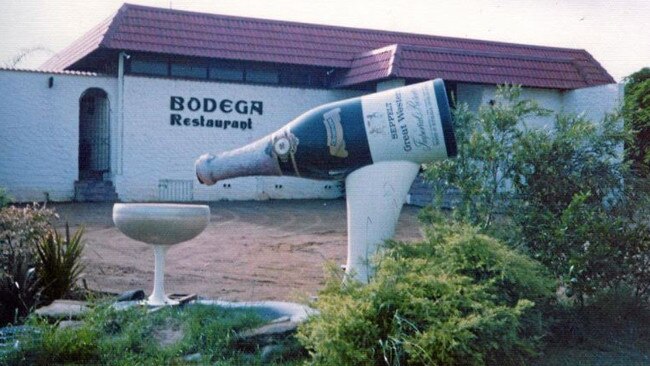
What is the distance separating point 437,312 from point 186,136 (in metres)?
17.1

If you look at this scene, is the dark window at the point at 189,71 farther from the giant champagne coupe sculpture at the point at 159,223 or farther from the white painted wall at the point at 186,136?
the giant champagne coupe sculpture at the point at 159,223

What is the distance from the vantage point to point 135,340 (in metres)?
5.95

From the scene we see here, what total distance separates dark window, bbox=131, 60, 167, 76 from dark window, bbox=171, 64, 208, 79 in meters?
0.27

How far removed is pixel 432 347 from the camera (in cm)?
463

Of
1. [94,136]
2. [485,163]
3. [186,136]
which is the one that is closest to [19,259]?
[485,163]

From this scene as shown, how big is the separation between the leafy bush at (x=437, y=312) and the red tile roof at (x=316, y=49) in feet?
49.1

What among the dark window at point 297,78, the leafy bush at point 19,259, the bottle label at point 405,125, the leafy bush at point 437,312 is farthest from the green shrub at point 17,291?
the dark window at point 297,78

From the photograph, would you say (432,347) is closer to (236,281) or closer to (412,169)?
(412,169)

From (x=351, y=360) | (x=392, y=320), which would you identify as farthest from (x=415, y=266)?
(x=351, y=360)

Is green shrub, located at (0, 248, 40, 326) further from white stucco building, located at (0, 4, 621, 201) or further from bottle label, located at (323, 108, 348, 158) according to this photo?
white stucco building, located at (0, 4, 621, 201)

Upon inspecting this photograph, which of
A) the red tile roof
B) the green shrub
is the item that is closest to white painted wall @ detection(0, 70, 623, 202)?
the red tile roof

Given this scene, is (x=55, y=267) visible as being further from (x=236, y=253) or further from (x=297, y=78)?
(x=297, y=78)

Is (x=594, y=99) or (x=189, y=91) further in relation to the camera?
(x=594, y=99)

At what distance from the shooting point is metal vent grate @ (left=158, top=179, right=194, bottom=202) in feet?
68.8
